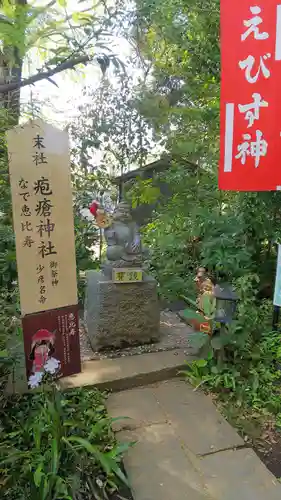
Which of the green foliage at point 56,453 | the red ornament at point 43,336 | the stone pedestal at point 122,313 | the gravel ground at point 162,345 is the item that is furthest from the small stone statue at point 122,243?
the green foliage at point 56,453

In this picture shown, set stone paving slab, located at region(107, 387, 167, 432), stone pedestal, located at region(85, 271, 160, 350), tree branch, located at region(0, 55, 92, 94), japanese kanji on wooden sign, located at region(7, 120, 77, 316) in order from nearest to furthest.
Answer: tree branch, located at region(0, 55, 92, 94) < japanese kanji on wooden sign, located at region(7, 120, 77, 316) < stone paving slab, located at region(107, 387, 167, 432) < stone pedestal, located at region(85, 271, 160, 350)

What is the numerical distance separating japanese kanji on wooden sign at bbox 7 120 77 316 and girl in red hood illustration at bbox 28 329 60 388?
0.19 meters

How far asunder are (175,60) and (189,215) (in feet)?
7.03

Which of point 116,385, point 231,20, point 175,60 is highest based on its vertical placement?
point 175,60

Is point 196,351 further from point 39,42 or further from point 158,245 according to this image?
point 39,42

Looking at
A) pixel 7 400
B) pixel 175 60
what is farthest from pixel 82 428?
pixel 175 60

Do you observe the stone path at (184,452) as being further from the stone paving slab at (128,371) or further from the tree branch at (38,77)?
the tree branch at (38,77)

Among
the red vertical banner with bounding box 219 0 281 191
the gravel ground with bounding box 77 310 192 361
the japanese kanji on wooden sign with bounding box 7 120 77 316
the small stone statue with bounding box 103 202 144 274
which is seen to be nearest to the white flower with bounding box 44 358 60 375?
the japanese kanji on wooden sign with bounding box 7 120 77 316

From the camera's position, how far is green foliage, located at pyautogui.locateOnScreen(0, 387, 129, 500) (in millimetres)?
1748

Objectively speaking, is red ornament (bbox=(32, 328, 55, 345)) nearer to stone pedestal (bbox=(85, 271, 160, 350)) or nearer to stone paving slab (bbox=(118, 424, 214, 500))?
stone paving slab (bbox=(118, 424, 214, 500))

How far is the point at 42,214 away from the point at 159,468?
5.47ft

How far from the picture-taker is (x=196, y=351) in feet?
10.4

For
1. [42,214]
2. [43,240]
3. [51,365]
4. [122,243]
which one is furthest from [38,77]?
[122,243]

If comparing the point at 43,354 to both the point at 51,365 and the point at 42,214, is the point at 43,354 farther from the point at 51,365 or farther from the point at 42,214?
the point at 42,214
